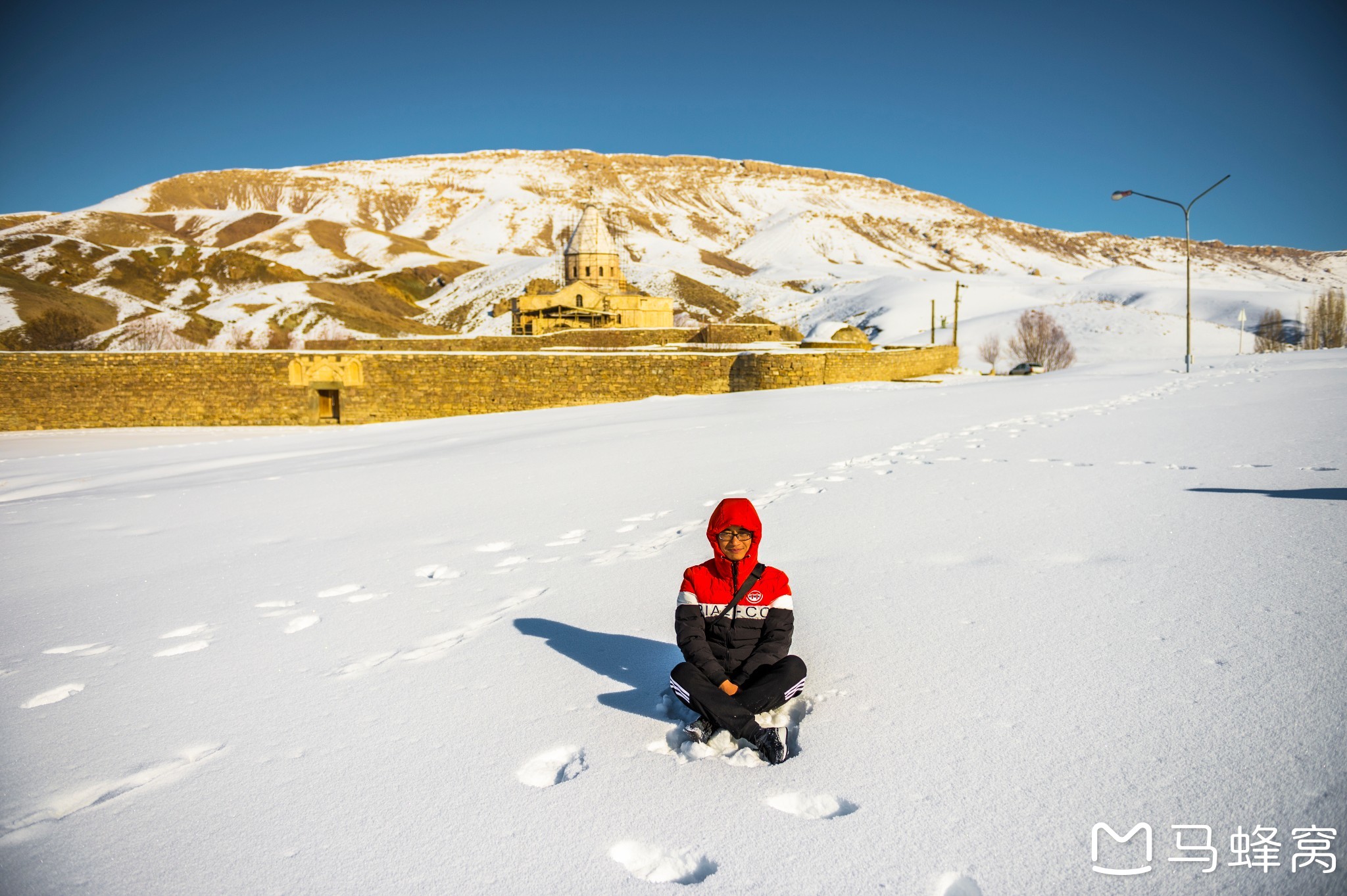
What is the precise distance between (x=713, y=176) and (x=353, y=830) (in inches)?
8165

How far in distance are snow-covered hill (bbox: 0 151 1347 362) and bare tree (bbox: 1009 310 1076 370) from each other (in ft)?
8.16

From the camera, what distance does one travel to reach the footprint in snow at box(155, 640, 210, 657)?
12.0 ft

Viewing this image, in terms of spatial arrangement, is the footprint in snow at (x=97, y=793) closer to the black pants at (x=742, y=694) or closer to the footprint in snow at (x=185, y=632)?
the footprint in snow at (x=185, y=632)

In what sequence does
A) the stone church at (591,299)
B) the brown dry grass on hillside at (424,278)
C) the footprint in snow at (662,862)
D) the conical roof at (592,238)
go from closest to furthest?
the footprint in snow at (662,862)
the stone church at (591,299)
the conical roof at (592,238)
the brown dry grass on hillside at (424,278)

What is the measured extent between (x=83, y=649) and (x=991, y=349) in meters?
56.3

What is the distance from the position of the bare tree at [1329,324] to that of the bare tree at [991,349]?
64.7 ft

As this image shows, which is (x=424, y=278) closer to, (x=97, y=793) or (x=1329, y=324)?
(x=1329, y=324)

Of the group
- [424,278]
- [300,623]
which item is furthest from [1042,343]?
[424,278]

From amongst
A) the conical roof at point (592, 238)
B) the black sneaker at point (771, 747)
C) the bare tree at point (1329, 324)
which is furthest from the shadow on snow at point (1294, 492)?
the bare tree at point (1329, 324)

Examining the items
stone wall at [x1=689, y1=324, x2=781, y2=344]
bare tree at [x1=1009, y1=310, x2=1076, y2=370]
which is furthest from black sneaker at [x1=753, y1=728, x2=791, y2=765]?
bare tree at [x1=1009, y1=310, x2=1076, y2=370]

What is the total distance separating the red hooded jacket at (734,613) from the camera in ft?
9.21

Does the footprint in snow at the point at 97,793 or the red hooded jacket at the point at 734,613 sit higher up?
the red hooded jacket at the point at 734,613

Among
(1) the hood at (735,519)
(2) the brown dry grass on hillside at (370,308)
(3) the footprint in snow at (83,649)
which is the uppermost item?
(2) the brown dry grass on hillside at (370,308)

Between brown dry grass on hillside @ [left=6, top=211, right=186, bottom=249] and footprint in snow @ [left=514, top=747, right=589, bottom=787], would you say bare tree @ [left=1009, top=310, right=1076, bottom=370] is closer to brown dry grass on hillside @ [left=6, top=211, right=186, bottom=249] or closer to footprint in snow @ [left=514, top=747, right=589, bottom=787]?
footprint in snow @ [left=514, top=747, right=589, bottom=787]
